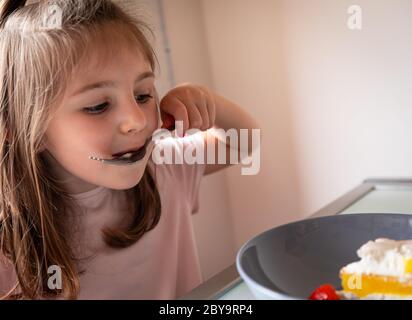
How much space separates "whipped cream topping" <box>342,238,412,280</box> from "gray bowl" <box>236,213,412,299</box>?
0.04m

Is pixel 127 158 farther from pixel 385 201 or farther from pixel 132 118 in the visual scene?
pixel 385 201

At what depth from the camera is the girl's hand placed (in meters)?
0.59

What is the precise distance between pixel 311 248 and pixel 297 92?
0.56 meters

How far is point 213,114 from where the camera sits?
66 cm

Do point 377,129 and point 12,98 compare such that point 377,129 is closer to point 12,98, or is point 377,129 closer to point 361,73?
point 361,73

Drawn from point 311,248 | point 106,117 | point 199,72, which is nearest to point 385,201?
point 311,248

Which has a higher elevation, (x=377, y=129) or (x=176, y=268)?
(x=377, y=129)

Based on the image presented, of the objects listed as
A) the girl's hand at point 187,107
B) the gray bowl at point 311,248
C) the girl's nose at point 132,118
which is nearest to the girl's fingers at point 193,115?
the girl's hand at point 187,107

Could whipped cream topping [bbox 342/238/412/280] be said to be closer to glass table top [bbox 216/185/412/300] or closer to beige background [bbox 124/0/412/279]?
glass table top [bbox 216/185/412/300]

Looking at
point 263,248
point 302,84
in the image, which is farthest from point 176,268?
point 302,84

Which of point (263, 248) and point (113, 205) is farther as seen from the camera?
point (113, 205)

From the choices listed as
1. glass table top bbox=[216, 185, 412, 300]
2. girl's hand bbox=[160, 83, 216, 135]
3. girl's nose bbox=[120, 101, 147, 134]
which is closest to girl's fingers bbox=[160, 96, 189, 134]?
girl's hand bbox=[160, 83, 216, 135]
